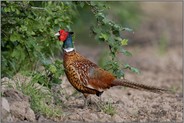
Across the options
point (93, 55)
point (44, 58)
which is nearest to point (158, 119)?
point (44, 58)

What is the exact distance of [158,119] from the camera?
289 inches

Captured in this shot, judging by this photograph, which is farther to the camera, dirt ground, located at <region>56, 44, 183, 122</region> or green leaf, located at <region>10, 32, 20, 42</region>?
green leaf, located at <region>10, 32, 20, 42</region>

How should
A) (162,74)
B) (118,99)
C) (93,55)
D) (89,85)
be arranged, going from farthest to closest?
1. (93,55)
2. (162,74)
3. (118,99)
4. (89,85)

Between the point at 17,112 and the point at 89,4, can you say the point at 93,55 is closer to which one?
the point at 89,4

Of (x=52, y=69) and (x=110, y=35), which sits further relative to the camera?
(x=110, y=35)

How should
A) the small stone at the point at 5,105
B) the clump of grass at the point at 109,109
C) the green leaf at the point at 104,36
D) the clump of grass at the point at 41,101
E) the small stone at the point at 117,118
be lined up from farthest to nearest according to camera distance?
1. the green leaf at the point at 104,36
2. the clump of grass at the point at 109,109
3. the small stone at the point at 117,118
4. the clump of grass at the point at 41,101
5. the small stone at the point at 5,105

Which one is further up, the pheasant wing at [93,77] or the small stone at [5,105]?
the pheasant wing at [93,77]

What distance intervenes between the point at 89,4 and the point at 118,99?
129cm

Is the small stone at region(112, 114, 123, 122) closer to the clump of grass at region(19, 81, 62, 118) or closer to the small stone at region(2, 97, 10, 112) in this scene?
the clump of grass at region(19, 81, 62, 118)

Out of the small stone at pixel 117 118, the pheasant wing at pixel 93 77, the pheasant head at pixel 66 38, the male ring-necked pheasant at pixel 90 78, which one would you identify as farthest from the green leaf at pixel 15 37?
the small stone at pixel 117 118

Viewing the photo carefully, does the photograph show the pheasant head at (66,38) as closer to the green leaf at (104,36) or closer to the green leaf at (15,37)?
the green leaf at (104,36)

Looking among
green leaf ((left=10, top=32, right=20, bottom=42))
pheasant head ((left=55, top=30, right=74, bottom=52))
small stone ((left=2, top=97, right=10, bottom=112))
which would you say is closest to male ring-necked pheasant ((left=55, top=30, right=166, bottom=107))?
pheasant head ((left=55, top=30, right=74, bottom=52))

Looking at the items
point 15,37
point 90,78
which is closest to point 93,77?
point 90,78

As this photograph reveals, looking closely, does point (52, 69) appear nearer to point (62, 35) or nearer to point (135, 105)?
point (62, 35)
